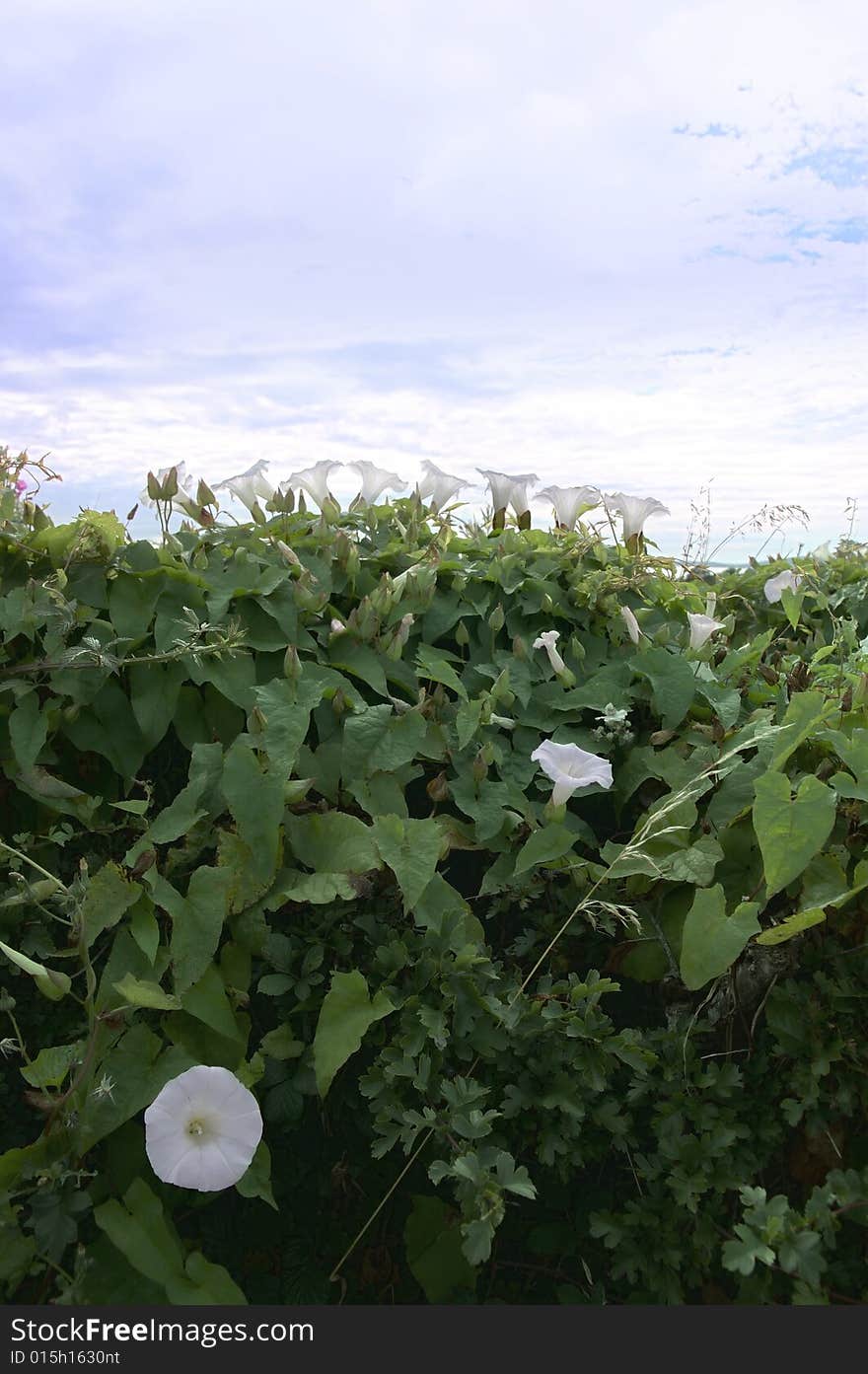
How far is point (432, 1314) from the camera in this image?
1.48m

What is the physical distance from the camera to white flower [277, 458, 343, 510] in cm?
277

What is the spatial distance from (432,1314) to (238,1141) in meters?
0.41

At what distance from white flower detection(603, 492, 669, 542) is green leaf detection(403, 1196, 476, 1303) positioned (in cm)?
190

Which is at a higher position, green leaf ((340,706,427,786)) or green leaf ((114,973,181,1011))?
green leaf ((340,706,427,786))

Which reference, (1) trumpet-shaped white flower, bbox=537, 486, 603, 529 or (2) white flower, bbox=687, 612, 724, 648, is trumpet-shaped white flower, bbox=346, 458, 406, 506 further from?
(2) white flower, bbox=687, 612, 724, 648

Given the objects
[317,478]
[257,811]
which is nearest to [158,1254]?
[257,811]

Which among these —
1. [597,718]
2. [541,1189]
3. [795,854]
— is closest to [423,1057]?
[541,1189]

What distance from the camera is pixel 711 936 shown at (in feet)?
5.12

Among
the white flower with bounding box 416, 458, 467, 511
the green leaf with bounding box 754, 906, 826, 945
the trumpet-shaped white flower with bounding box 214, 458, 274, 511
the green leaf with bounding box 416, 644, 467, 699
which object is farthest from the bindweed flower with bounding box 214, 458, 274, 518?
the green leaf with bounding box 754, 906, 826, 945

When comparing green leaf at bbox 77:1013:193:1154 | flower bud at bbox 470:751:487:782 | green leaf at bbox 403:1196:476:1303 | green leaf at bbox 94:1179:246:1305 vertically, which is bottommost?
green leaf at bbox 403:1196:476:1303

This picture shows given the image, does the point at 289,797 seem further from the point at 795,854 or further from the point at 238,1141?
the point at 795,854

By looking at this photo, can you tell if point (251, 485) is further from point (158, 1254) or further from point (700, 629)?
point (158, 1254)

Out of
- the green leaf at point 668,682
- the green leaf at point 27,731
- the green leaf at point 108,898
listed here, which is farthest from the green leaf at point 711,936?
the green leaf at point 27,731

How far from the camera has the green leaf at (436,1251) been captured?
5.37 feet
